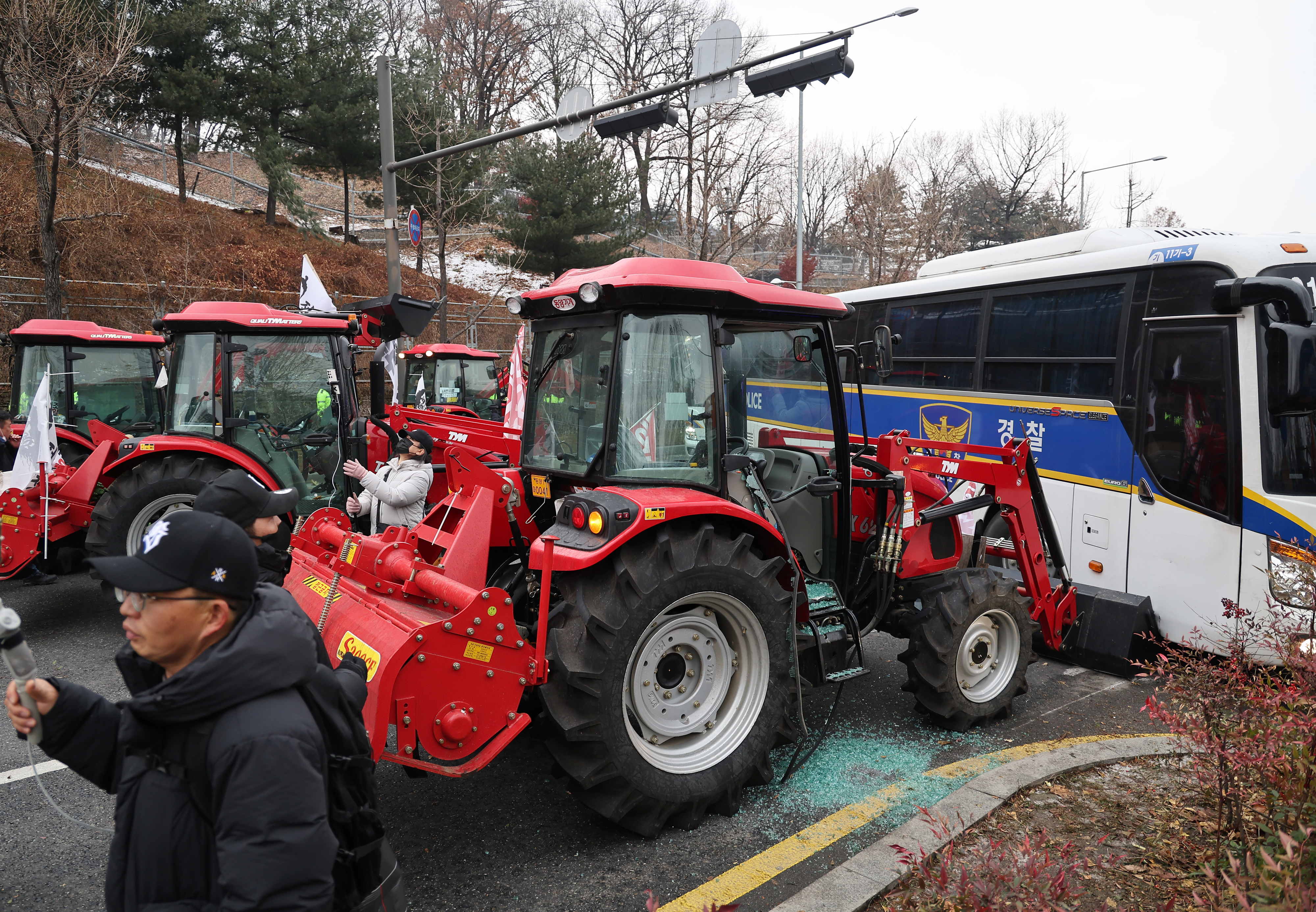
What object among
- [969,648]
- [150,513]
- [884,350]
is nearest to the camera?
[969,648]

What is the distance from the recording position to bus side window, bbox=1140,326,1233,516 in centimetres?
576

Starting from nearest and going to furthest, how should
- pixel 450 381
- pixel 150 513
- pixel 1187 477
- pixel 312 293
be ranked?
pixel 1187 477 → pixel 150 513 → pixel 312 293 → pixel 450 381

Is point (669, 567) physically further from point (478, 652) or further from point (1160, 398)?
point (1160, 398)

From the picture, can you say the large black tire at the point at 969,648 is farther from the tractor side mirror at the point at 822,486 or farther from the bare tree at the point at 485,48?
the bare tree at the point at 485,48

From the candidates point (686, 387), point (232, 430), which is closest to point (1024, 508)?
point (686, 387)

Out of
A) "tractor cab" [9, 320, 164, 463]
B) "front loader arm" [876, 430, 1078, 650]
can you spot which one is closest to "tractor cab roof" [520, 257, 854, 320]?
"front loader arm" [876, 430, 1078, 650]

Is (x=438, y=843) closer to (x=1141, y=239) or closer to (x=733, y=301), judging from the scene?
(x=733, y=301)

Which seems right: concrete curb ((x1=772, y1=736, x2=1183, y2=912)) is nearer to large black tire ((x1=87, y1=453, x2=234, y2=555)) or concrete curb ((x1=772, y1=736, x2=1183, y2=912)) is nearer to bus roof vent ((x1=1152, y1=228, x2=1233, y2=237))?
bus roof vent ((x1=1152, y1=228, x2=1233, y2=237))

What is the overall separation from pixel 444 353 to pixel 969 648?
12.0 metres

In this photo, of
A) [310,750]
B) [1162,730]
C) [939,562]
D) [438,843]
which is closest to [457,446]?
[438,843]

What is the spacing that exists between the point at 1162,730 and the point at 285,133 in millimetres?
26977

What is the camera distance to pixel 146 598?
5.86ft

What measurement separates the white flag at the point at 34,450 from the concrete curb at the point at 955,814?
23.3 feet

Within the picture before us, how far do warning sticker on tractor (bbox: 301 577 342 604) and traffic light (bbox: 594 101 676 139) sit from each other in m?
6.77
